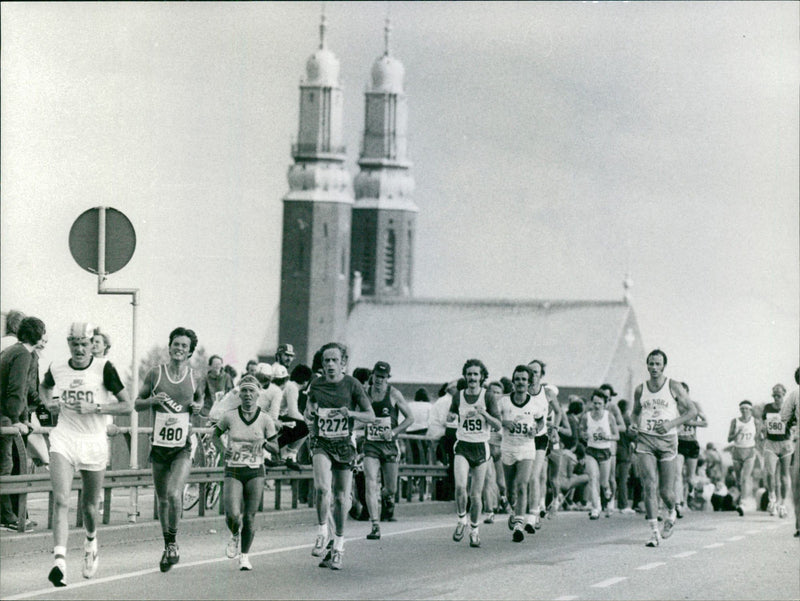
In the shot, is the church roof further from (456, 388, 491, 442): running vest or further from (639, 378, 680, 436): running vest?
(456, 388, 491, 442): running vest

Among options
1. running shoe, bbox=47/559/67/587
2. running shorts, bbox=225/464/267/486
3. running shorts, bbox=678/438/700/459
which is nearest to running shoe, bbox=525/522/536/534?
running shorts, bbox=225/464/267/486

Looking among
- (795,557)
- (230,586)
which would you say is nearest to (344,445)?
(230,586)

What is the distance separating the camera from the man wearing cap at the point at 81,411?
46.5 feet

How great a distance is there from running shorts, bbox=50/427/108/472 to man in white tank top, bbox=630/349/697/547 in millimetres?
7288

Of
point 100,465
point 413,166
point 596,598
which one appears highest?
point 413,166

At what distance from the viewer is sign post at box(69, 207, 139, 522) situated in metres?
17.1

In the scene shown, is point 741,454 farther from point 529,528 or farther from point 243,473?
point 243,473

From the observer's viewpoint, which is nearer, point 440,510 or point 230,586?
point 230,586

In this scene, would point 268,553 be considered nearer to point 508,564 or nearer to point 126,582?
point 508,564

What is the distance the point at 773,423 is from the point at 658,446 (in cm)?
641

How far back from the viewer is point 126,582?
48.8 ft

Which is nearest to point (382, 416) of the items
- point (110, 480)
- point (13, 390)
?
point (110, 480)

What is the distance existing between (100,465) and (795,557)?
7.98 meters

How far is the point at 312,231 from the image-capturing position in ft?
438
